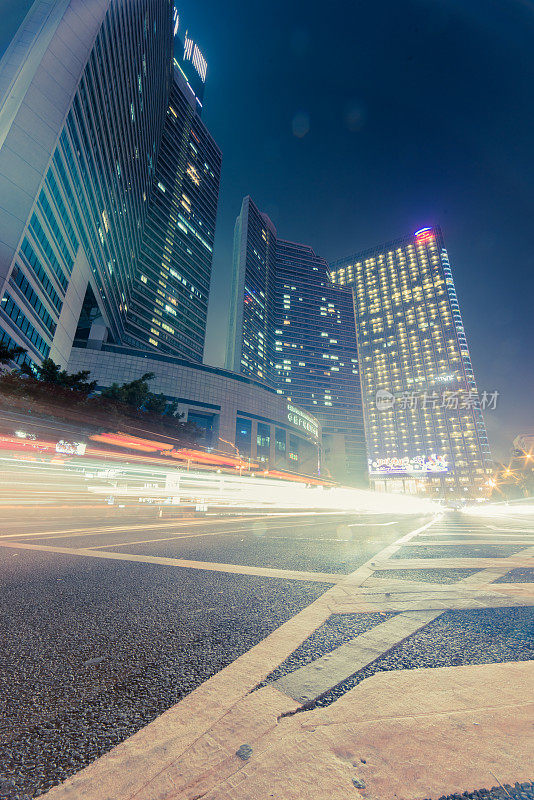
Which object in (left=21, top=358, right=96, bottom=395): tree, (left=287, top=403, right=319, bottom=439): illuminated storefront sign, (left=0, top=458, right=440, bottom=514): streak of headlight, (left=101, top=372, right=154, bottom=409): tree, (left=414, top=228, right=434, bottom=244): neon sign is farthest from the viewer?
(left=414, top=228, right=434, bottom=244): neon sign

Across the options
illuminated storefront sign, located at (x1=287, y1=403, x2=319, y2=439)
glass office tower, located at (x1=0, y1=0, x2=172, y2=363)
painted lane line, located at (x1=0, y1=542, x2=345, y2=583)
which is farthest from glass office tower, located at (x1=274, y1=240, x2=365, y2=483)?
painted lane line, located at (x1=0, y1=542, x2=345, y2=583)

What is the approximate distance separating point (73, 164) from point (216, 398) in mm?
43520

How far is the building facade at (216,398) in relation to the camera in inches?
2416

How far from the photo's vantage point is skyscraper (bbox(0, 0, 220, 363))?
3403 centimetres

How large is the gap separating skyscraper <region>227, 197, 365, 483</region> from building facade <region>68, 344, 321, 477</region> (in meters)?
50.7

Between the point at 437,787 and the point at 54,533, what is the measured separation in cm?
801

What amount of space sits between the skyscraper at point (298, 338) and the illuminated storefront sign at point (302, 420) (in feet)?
99.6

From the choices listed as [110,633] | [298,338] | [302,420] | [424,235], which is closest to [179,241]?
[298,338]

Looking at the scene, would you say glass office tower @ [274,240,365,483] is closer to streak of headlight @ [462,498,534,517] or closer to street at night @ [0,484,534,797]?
streak of headlight @ [462,498,534,517]

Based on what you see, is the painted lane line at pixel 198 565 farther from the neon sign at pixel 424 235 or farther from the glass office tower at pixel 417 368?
the neon sign at pixel 424 235

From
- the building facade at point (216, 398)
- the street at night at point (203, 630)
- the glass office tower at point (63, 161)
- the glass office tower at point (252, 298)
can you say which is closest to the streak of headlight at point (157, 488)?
the street at night at point (203, 630)

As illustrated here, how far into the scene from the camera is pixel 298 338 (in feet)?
503

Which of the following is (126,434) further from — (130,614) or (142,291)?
(142,291)

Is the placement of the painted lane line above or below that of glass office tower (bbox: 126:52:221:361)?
below
